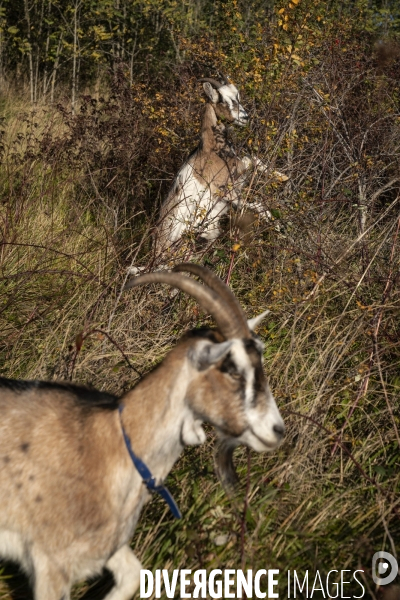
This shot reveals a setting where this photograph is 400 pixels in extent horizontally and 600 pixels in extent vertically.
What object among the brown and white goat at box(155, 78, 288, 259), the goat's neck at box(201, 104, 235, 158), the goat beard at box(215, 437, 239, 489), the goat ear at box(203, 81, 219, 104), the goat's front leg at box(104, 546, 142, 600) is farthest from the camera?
the goat ear at box(203, 81, 219, 104)

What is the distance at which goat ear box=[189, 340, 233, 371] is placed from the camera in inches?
108

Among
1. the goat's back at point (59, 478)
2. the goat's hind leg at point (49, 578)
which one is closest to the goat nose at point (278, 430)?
the goat's back at point (59, 478)

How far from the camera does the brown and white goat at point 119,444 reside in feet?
9.32

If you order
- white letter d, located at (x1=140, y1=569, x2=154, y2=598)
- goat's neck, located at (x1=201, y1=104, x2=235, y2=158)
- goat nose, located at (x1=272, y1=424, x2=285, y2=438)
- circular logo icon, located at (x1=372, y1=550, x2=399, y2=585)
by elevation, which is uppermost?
goat nose, located at (x1=272, y1=424, x2=285, y2=438)

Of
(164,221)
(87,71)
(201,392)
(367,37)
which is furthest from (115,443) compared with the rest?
(87,71)

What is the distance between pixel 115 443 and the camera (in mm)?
2934

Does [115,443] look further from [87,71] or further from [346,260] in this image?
[87,71]

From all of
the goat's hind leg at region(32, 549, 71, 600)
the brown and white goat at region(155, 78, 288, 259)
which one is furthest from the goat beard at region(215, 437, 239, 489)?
the brown and white goat at region(155, 78, 288, 259)

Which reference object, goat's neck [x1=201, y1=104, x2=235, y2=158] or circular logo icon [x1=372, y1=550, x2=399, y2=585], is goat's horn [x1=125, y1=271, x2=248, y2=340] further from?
goat's neck [x1=201, y1=104, x2=235, y2=158]

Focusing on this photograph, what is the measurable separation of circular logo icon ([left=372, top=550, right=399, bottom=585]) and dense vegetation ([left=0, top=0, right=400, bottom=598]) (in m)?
0.06

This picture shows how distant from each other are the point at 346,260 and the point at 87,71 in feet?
28.2

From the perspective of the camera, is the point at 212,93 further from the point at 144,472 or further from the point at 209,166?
the point at 144,472

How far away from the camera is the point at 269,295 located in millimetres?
5086

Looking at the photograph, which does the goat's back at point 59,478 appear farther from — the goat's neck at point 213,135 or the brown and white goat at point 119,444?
the goat's neck at point 213,135
